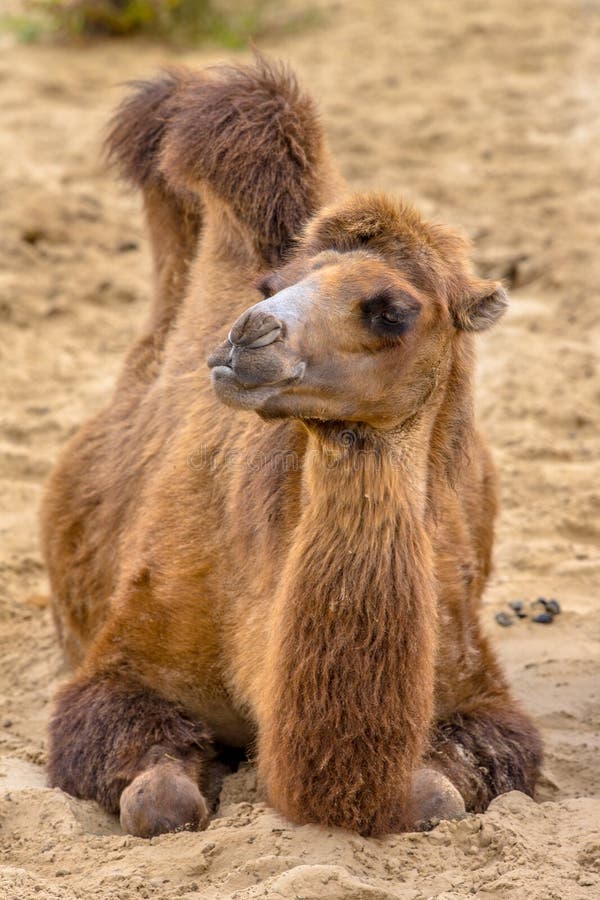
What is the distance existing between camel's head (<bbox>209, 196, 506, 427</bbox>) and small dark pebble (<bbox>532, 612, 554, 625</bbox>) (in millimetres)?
1954

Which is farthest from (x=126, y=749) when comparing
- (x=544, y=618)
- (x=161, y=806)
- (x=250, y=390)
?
(x=544, y=618)

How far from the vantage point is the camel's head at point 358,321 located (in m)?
3.78

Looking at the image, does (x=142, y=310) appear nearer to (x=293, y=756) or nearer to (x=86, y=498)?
(x=86, y=498)

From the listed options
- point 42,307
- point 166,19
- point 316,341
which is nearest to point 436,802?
point 316,341

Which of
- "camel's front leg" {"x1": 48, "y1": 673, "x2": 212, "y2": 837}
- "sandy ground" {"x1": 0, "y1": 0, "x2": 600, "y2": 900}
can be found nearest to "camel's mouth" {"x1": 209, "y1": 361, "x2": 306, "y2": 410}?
"sandy ground" {"x1": 0, "y1": 0, "x2": 600, "y2": 900}

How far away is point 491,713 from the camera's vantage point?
15.7 feet

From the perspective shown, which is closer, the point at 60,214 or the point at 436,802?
the point at 436,802

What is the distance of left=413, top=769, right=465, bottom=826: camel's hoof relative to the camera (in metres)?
4.32

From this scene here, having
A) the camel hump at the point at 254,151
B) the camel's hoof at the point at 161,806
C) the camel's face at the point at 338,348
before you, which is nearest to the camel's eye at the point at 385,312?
the camel's face at the point at 338,348

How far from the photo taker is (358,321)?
3.97m

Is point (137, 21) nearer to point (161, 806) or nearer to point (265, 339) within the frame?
point (161, 806)

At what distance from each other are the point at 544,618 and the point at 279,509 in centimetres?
186

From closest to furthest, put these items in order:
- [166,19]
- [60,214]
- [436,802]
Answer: [436,802]
[60,214]
[166,19]

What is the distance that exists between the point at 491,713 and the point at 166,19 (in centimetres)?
926
